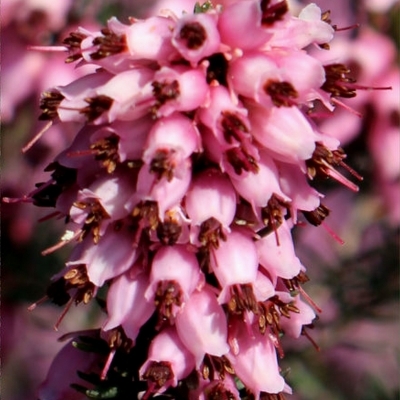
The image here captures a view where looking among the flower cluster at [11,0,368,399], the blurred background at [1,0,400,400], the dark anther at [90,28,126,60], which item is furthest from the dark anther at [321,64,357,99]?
the blurred background at [1,0,400,400]

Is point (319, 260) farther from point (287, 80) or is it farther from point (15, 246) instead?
point (287, 80)

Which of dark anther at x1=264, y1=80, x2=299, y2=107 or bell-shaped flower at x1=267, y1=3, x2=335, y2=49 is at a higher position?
bell-shaped flower at x1=267, y1=3, x2=335, y2=49

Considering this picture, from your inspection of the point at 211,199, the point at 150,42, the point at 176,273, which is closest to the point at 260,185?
the point at 211,199

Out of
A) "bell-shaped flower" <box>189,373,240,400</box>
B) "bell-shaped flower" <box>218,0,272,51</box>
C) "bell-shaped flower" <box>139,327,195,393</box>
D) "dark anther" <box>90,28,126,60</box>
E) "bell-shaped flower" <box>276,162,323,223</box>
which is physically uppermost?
"bell-shaped flower" <box>218,0,272,51</box>

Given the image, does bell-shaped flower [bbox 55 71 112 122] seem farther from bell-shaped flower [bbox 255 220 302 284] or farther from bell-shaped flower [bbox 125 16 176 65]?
bell-shaped flower [bbox 255 220 302 284]

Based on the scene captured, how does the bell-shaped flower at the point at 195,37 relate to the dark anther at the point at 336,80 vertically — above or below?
above

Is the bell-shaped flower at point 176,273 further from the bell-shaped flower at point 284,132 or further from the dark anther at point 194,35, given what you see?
the dark anther at point 194,35

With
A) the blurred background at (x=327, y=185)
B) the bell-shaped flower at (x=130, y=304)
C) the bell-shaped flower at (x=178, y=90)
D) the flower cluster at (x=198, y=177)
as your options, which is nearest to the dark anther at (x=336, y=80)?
the flower cluster at (x=198, y=177)

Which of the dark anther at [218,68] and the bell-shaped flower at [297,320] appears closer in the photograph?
the dark anther at [218,68]

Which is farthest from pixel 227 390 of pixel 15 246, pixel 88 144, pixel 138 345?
pixel 15 246

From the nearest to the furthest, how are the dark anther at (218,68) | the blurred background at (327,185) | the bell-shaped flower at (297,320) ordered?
the dark anther at (218,68) < the bell-shaped flower at (297,320) < the blurred background at (327,185)
